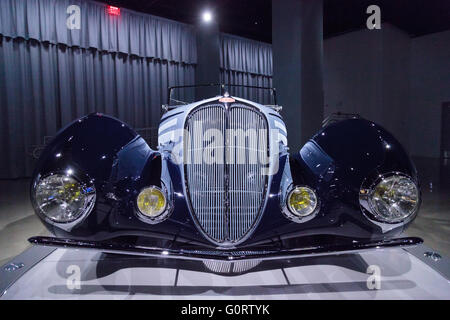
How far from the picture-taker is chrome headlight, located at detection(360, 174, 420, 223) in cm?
159

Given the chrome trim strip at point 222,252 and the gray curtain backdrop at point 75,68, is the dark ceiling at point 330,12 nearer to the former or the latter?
the gray curtain backdrop at point 75,68

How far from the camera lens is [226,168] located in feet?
5.76

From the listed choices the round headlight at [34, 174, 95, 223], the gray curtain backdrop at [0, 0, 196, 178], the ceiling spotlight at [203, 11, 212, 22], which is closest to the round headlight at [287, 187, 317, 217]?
the round headlight at [34, 174, 95, 223]

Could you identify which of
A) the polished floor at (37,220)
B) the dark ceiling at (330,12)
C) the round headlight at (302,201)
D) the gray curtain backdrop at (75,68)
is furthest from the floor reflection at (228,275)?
the dark ceiling at (330,12)

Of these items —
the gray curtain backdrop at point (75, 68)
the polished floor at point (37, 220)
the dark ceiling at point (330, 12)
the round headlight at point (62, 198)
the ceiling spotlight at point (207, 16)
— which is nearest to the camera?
the round headlight at point (62, 198)

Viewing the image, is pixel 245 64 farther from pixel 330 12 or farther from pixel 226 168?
pixel 226 168

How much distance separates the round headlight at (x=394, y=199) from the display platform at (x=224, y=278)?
20 centimetres

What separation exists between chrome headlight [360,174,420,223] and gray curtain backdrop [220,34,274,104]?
28.7 feet

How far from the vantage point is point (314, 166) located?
1866 millimetres

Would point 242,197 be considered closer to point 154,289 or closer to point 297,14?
point 154,289

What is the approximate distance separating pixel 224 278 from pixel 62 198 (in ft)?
3.23

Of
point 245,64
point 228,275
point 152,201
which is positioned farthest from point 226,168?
point 245,64

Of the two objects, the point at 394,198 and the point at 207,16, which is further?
the point at 207,16

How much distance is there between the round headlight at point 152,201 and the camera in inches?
64.9
